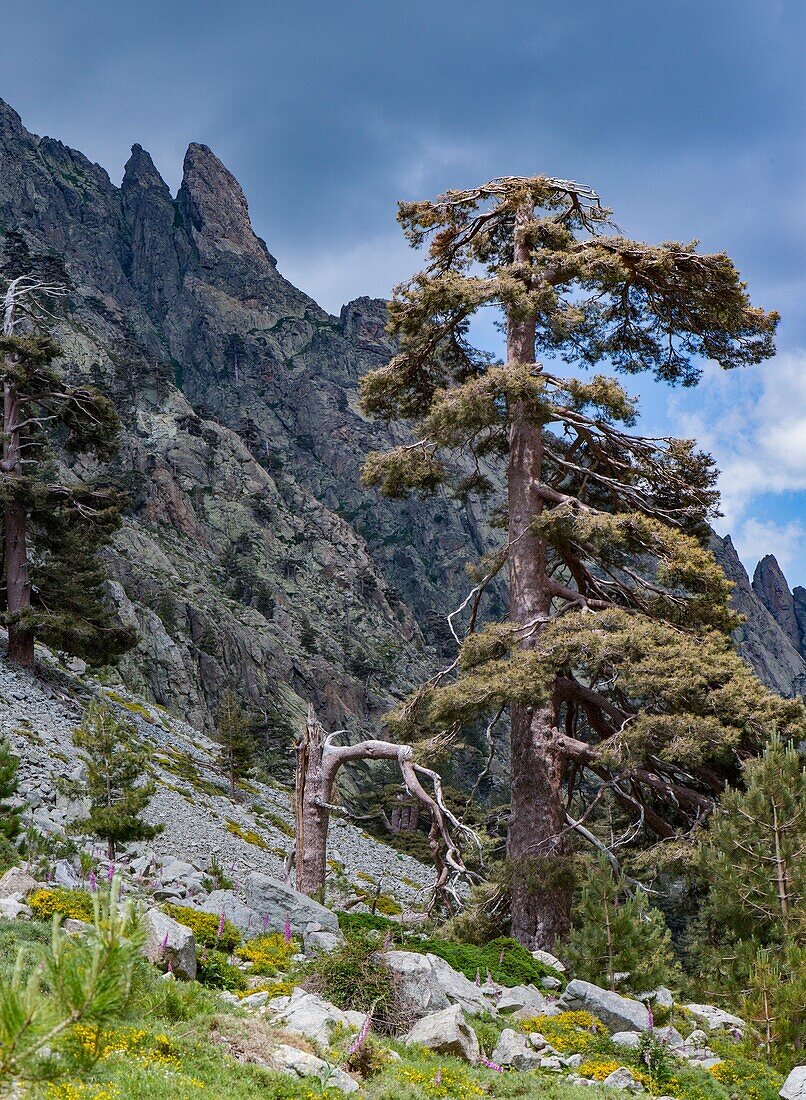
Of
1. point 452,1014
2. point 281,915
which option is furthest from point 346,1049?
point 281,915

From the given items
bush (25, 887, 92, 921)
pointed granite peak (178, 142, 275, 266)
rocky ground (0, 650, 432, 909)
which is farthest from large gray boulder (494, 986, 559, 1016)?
pointed granite peak (178, 142, 275, 266)

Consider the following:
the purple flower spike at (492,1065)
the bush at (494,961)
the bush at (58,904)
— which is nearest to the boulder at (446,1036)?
the purple flower spike at (492,1065)

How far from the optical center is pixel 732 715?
10961mm

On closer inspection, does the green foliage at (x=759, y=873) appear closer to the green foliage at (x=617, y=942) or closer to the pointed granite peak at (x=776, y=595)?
the green foliage at (x=617, y=942)

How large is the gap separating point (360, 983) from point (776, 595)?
162 metres

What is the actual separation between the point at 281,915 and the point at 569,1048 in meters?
3.79

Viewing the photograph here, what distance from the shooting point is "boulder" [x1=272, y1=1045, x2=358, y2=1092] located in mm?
5145

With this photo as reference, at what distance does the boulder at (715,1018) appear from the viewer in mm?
8670

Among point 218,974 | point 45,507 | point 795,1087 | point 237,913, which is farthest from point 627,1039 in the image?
point 45,507

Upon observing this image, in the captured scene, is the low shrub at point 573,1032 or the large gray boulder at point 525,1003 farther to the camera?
Result: the large gray boulder at point 525,1003

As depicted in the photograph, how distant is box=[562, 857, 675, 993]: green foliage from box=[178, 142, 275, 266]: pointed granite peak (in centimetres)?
16137

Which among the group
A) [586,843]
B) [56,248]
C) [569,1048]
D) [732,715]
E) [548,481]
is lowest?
[569,1048]

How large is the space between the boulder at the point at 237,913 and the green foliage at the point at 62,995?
7346 mm

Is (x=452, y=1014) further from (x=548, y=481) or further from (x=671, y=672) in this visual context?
(x=548, y=481)
